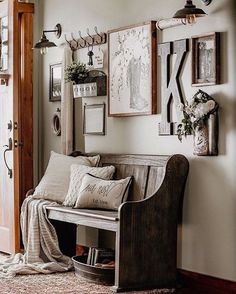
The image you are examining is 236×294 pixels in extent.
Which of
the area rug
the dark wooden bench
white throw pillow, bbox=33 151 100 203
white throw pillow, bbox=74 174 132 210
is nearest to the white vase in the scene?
the dark wooden bench

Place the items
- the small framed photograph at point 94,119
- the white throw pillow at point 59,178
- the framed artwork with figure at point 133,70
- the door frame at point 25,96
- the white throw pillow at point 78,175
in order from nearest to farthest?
1. the framed artwork with figure at point 133,70
2. the white throw pillow at point 78,175
3. the white throw pillow at point 59,178
4. the small framed photograph at point 94,119
5. the door frame at point 25,96

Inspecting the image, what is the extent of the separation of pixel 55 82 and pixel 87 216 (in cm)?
187

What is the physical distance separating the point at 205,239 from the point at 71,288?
39.9 inches

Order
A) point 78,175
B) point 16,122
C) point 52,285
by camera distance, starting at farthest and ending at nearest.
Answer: point 16,122, point 78,175, point 52,285

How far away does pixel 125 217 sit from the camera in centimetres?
454

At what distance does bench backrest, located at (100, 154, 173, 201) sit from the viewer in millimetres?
4933

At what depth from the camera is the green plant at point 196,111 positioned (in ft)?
14.9

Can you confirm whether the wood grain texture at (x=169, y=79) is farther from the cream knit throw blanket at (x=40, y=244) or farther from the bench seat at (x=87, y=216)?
the cream knit throw blanket at (x=40, y=244)

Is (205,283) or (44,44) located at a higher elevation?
(44,44)

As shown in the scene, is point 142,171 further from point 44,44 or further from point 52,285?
point 44,44

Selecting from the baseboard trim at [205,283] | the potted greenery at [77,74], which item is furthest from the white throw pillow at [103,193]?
the potted greenery at [77,74]

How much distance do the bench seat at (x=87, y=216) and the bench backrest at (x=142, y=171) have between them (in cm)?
29

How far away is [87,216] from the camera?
16.1ft

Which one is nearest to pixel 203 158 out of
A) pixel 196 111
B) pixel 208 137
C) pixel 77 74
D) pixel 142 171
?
pixel 208 137
